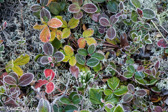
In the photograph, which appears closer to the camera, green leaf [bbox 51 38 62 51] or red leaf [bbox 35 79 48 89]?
red leaf [bbox 35 79 48 89]

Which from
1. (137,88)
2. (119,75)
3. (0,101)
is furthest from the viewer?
(119,75)

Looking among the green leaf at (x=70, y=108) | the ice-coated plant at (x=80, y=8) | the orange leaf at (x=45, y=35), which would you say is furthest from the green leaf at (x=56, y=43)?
the green leaf at (x=70, y=108)

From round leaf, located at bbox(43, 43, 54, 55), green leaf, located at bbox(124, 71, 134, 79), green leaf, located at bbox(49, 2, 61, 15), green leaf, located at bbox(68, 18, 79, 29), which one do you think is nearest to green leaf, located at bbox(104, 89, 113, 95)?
green leaf, located at bbox(124, 71, 134, 79)

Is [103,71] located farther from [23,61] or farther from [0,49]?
[0,49]

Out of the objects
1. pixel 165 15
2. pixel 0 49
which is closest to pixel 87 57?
pixel 0 49

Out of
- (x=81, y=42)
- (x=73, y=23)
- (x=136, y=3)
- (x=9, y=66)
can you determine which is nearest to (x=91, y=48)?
(x=81, y=42)

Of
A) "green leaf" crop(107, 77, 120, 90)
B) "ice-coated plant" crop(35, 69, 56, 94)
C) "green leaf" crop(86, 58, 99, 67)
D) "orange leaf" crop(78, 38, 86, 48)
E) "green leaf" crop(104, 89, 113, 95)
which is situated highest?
"orange leaf" crop(78, 38, 86, 48)

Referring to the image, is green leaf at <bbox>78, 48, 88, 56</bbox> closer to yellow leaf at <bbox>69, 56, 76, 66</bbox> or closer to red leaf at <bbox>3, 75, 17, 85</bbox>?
yellow leaf at <bbox>69, 56, 76, 66</bbox>

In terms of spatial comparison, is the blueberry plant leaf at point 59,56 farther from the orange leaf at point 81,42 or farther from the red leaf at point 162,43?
the red leaf at point 162,43

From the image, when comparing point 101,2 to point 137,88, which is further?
Answer: point 101,2
